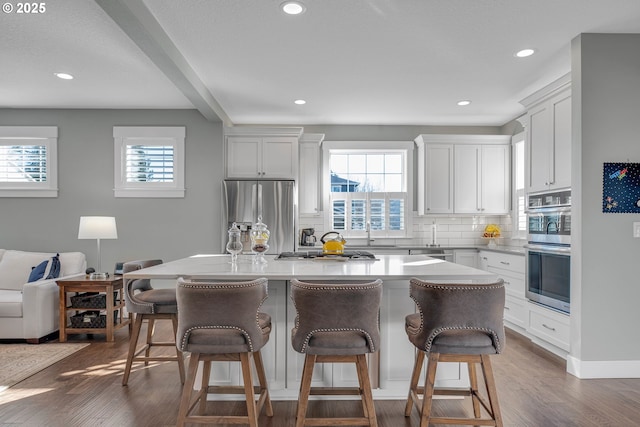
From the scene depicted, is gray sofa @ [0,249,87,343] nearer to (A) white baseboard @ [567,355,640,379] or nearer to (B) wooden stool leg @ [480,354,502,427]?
(B) wooden stool leg @ [480,354,502,427]

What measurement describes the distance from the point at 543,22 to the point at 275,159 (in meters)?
3.42

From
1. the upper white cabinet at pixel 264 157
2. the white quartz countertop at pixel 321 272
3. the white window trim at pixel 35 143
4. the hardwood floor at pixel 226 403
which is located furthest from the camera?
the upper white cabinet at pixel 264 157

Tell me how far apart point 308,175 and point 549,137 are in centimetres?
303

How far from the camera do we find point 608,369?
315 centimetres

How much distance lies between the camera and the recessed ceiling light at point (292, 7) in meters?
2.71

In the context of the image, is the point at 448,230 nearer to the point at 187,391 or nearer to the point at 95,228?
the point at 95,228

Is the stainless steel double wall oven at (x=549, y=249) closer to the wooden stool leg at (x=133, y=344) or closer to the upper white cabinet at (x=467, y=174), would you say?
the upper white cabinet at (x=467, y=174)

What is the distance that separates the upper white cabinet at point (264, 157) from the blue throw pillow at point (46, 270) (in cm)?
223

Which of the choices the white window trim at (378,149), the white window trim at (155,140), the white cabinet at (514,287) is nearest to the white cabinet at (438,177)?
the white window trim at (378,149)

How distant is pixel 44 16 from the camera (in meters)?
2.92

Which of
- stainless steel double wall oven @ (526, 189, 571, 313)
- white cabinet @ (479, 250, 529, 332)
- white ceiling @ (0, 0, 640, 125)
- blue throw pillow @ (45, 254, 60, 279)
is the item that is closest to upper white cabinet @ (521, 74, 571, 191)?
stainless steel double wall oven @ (526, 189, 571, 313)

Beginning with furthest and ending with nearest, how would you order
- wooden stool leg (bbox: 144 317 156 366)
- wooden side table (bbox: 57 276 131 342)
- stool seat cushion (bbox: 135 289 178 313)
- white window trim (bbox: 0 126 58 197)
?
white window trim (bbox: 0 126 58 197), wooden side table (bbox: 57 276 131 342), wooden stool leg (bbox: 144 317 156 366), stool seat cushion (bbox: 135 289 178 313)

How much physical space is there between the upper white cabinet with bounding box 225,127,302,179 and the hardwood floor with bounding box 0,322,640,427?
272cm

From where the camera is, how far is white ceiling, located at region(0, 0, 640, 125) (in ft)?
9.21
